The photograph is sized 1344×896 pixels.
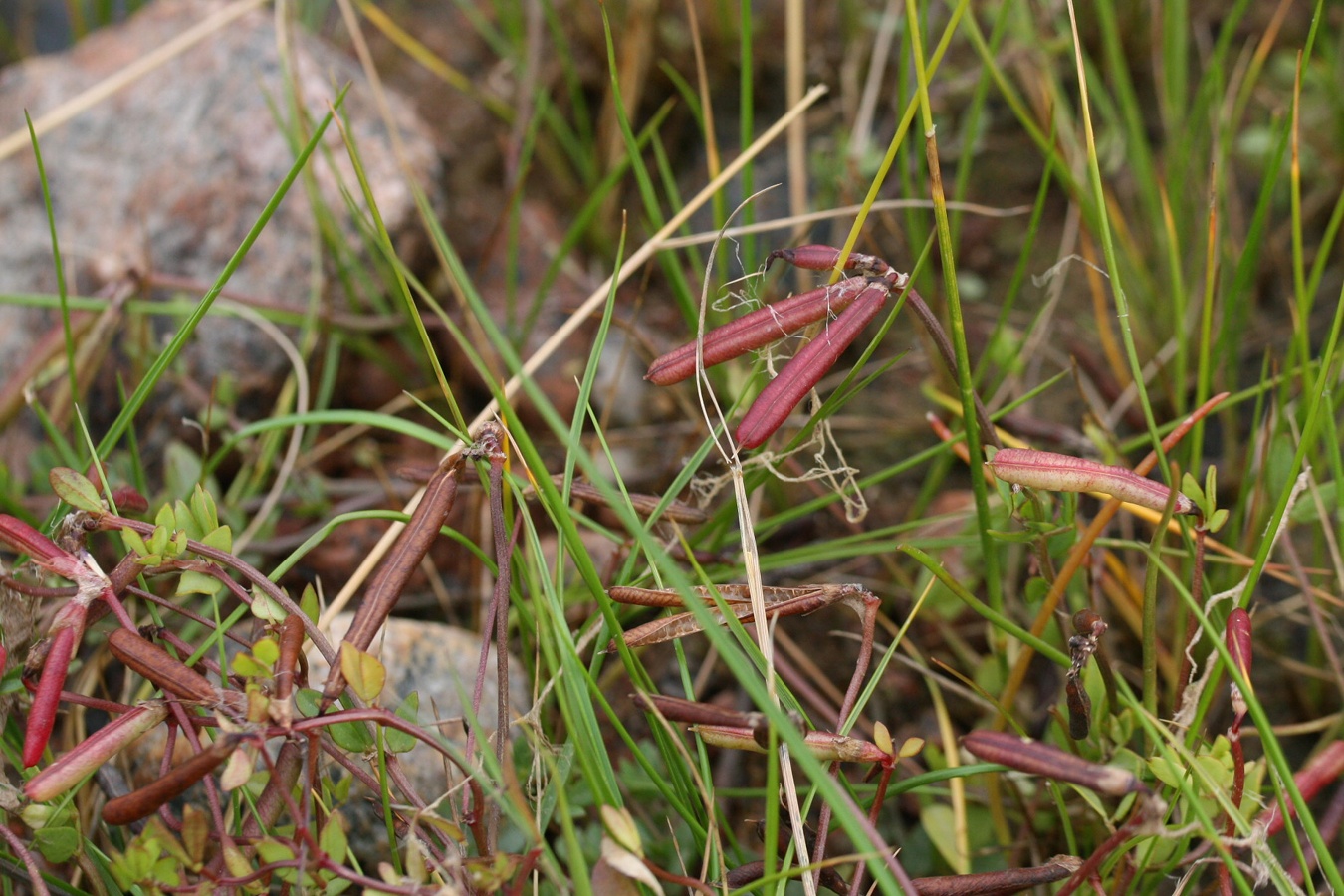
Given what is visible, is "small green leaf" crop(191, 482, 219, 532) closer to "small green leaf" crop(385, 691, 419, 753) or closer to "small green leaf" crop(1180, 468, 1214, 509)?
"small green leaf" crop(385, 691, 419, 753)

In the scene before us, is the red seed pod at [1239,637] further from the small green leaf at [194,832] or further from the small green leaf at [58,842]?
the small green leaf at [58,842]

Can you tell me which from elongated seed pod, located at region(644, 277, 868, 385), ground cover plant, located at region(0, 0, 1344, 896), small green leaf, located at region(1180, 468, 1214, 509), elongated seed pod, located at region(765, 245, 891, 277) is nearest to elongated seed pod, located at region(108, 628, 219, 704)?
ground cover plant, located at region(0, 0, 1344, 896)

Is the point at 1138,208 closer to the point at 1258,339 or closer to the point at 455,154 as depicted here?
the point at 1258,339

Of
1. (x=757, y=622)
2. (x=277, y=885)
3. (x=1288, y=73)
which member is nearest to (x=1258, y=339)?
(x=1288, y=73)

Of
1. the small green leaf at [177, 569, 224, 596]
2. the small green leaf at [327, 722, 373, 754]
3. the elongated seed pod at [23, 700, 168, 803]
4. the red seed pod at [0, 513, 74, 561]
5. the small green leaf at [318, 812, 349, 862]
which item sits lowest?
the small green leaf at [318, 812, 349, 862]

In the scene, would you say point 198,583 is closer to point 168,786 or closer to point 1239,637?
point 168,786

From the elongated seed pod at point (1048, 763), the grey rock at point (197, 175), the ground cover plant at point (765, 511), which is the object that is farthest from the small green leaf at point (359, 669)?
the grey rock at point (197, 175)

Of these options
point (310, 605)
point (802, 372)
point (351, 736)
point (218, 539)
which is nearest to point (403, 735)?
point (351, 736)
